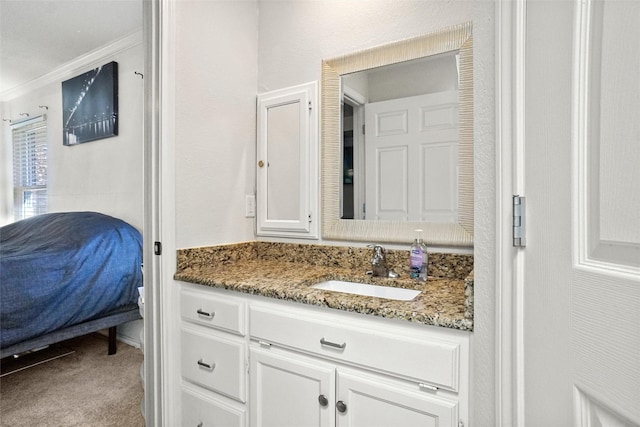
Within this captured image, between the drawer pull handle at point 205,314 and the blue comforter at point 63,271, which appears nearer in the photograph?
the drawer pull handle at point 205,314

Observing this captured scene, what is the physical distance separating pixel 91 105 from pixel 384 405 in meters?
3.44

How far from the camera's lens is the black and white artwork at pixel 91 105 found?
288 cm

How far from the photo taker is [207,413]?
1.40m

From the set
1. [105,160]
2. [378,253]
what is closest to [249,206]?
[378,253]

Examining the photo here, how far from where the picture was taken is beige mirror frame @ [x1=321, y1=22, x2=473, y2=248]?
1362mm

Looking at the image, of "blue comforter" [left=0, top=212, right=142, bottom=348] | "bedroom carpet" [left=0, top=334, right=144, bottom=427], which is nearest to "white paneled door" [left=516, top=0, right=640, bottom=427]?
"bedroom carpet" [left=0, top=334, right=144, bottom=427]

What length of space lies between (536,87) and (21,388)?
3087 millimetres

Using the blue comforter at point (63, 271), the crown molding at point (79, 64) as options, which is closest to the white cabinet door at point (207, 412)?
the blue comforter at point (63, 271)

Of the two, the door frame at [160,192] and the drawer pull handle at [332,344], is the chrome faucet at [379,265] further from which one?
the door frame at [160,192]

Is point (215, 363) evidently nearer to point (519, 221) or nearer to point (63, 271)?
point (519, 221)

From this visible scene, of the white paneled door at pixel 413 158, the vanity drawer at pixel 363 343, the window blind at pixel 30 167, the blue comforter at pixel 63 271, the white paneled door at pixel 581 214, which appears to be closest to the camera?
the white paneled door at pixel 581 214

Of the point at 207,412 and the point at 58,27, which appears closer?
the point at 207,412

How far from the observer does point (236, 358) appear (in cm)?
130

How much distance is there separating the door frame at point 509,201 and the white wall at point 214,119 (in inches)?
50.7
